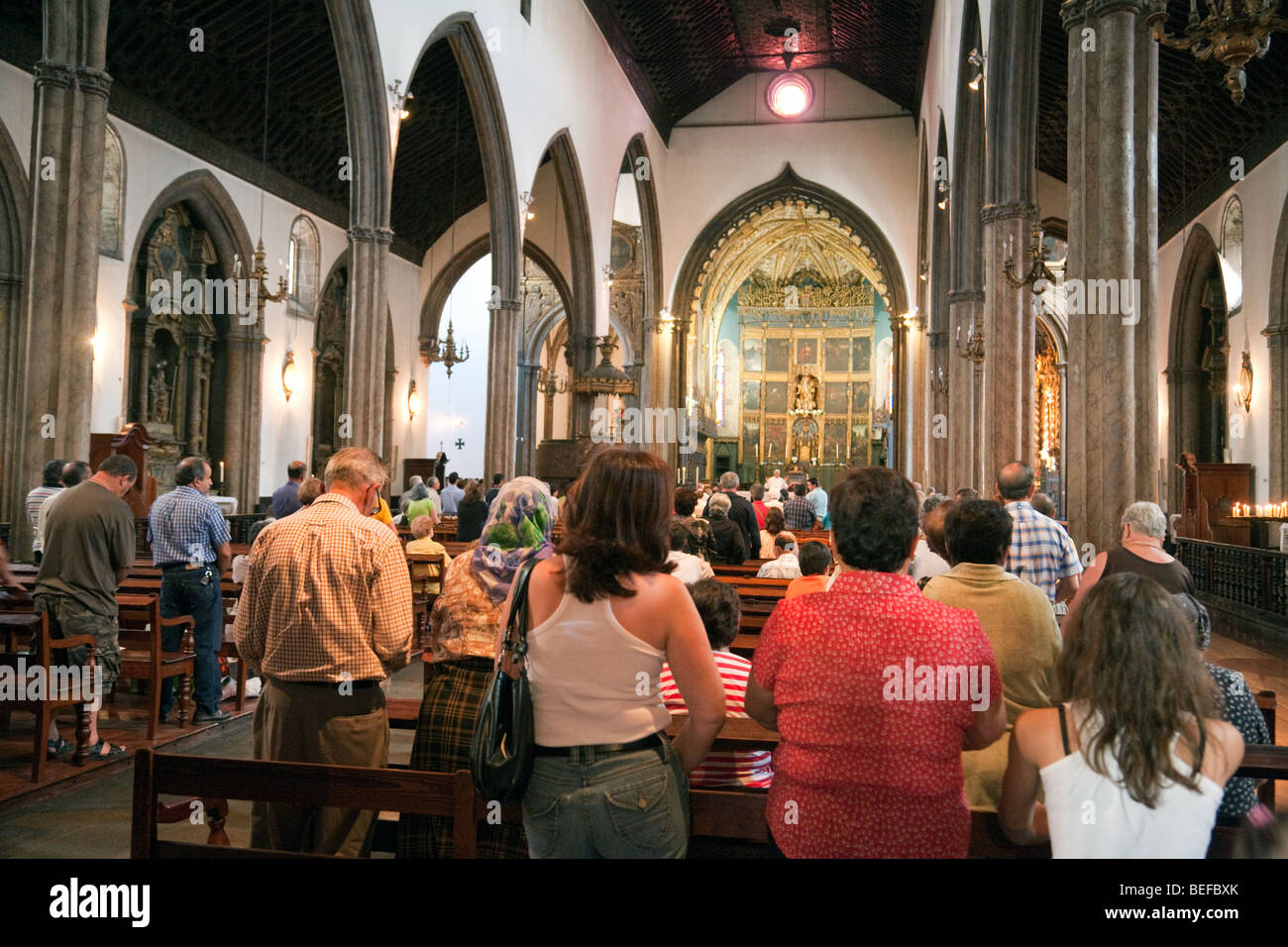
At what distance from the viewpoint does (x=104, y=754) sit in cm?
468

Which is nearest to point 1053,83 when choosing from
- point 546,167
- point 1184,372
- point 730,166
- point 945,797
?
point 1184,372

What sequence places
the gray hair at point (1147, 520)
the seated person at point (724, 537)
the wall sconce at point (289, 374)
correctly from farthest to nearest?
the wall sconce at point (289, 374) → the seated person at point (724, 537) → the gray hair at point (1147, 520)

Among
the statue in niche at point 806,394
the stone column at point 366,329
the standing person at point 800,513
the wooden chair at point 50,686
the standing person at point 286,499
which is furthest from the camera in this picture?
the statue in niche at point 806,394

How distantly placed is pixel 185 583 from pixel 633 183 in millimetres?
18851

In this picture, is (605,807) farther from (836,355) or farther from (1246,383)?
(836,355)

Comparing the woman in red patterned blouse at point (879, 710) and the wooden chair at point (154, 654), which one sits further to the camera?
the wooden chair at point (154, 654)

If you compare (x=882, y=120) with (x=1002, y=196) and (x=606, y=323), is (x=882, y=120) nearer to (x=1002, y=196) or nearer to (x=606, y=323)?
(x=606, y=323)

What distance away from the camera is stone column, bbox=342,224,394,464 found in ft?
36.6

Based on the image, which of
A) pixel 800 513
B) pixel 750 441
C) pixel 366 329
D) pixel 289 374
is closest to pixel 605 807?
pixel 366 329

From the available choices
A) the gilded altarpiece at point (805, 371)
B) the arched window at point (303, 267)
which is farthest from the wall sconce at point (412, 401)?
the gilded altarpiece at point (805, 371)

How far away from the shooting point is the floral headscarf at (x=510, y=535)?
244 cm

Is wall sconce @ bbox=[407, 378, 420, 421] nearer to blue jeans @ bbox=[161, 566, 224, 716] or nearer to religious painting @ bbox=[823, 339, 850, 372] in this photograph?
religious painting @ bbox=[823, 339, 850, 372]

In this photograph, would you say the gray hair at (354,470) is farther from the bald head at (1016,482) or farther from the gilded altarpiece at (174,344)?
the gilded altarpiece at (174,344)

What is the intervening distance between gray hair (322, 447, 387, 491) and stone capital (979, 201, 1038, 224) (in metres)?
8.49
